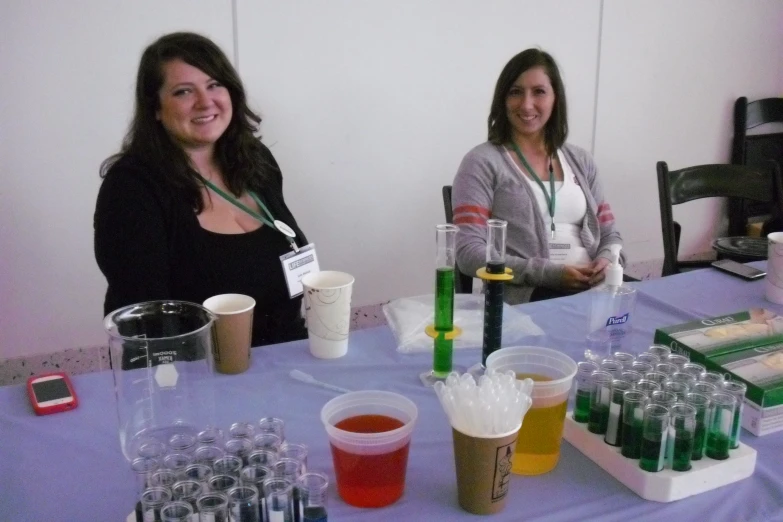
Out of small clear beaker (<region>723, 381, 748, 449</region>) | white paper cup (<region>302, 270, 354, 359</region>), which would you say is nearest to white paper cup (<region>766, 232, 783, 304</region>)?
small clear beaker (<region>723, 381, 748, 449</region>)

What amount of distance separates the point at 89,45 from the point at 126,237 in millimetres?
1004

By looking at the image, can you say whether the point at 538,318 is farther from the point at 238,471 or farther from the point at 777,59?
the point at 777,59

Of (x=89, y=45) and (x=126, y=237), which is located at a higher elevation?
(x=89, y=45)

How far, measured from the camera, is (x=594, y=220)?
217cm

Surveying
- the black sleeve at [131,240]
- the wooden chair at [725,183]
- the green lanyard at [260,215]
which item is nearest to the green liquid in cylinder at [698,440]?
the green lanyard at [260,215]

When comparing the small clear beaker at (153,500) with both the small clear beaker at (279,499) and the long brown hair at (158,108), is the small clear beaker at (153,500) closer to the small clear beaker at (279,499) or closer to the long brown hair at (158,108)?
the small clear beaker at (279,499)

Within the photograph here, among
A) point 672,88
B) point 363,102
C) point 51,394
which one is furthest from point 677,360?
point 672,88

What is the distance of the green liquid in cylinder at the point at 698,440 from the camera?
0.88 m

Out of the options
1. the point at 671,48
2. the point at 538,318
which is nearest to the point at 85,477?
the point at 538,318

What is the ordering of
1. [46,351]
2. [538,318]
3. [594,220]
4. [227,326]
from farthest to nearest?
[46,351]
[594,220]
[538,318]
[227,326]

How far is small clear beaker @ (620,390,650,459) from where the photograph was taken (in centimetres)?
87

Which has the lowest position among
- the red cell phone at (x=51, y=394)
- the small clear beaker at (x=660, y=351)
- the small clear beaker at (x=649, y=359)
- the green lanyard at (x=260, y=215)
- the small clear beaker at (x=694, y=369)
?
the red cell phone at (x=51, y=394)

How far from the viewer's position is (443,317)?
115cm

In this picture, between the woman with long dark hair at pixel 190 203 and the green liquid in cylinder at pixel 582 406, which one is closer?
the green liquid in cylinder at pixel 582 406
